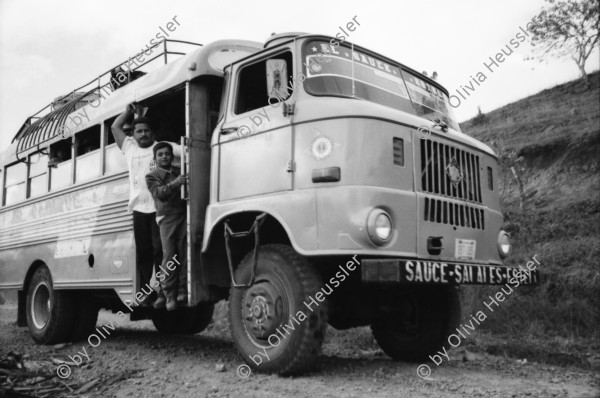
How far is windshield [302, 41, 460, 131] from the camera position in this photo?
489 centimetres

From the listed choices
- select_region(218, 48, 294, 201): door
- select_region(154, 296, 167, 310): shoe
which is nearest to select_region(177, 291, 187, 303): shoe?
select_region(154, 296, 167, 310): shoe

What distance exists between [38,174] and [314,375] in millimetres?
5549

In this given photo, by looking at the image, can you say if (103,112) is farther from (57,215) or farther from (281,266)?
(281,266)

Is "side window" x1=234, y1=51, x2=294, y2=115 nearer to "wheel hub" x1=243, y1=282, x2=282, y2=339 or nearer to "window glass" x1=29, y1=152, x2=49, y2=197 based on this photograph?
"wheel hub" x1=243, y1=282, x2=282, y2=339

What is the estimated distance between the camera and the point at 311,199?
14.6ft

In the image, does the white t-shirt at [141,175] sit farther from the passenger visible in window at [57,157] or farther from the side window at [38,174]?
the side window at [38,174]

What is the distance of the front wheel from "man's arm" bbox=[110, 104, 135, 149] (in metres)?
2.30

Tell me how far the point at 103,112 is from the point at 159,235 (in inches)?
76.2

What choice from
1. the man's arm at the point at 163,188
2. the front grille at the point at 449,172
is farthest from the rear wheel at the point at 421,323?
the man's arm at the point at 163,188

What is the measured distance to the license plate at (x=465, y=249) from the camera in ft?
15.9

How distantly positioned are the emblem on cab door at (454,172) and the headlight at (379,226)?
0.89 metres

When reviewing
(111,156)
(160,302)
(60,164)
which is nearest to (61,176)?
(60,164)

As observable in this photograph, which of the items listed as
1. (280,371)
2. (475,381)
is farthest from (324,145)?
(475,381)

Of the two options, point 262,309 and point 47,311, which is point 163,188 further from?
point 47,311
